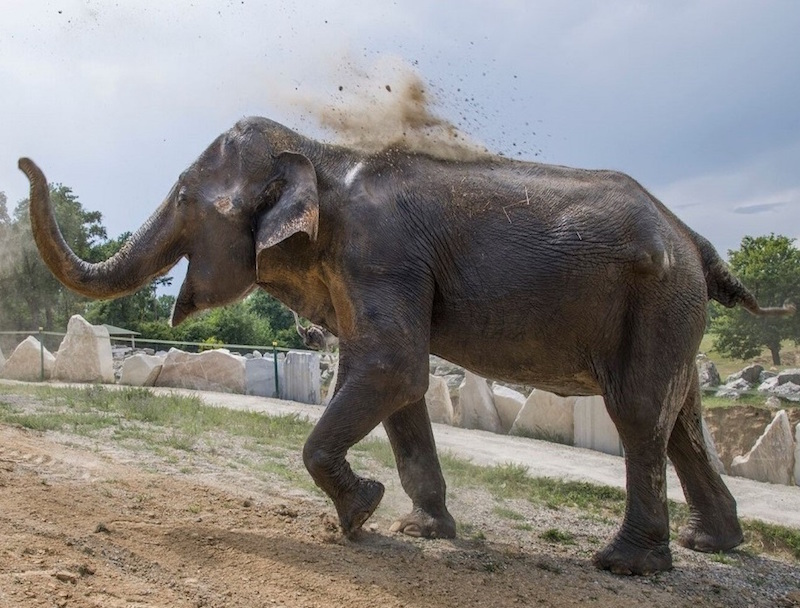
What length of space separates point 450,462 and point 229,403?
27.6 ft

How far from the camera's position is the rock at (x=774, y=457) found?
41.1 feet

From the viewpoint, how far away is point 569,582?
562cm

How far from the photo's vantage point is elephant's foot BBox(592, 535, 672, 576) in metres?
6.02

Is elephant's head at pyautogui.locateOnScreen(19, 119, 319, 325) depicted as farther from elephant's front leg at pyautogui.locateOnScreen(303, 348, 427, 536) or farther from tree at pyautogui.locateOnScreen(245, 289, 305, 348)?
tree at pyautogui.locateOnScreen(245, 289, 305, 348)

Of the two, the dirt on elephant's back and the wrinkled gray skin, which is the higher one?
the wrinkled gray skin

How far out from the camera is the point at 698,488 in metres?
7.11

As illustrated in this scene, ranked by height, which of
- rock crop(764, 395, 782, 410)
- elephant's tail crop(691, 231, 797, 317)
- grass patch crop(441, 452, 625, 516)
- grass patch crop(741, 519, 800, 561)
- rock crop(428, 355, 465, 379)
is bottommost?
grass patch crop(741, 519, 800, 561)

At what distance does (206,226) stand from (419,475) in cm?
257

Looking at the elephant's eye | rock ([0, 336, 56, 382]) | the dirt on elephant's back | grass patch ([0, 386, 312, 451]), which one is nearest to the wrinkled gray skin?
the elephant's eye

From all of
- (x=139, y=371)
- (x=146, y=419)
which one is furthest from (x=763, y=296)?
(x=146, y=419)

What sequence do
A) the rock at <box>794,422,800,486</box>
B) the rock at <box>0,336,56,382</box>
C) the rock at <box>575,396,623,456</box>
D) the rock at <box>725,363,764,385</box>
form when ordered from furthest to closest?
the rock at <box>725,363,764,385</box> < the rock at <box>0,336,56,382</box> < the rock at <box>575,396,623,456</box> < the rock at <box>794,422,800,486</box>

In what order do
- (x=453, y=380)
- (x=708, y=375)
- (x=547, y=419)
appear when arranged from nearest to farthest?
(x=547, y=419), (x=453, y=380), (x=708, y=375)

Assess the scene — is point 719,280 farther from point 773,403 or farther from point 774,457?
point 773,403

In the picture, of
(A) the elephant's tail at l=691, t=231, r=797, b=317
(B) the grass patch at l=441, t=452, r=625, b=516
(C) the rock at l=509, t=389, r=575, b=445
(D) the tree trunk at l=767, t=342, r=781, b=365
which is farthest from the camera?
(D) the tree trunk at l=767, t=342, r=781, b=365
